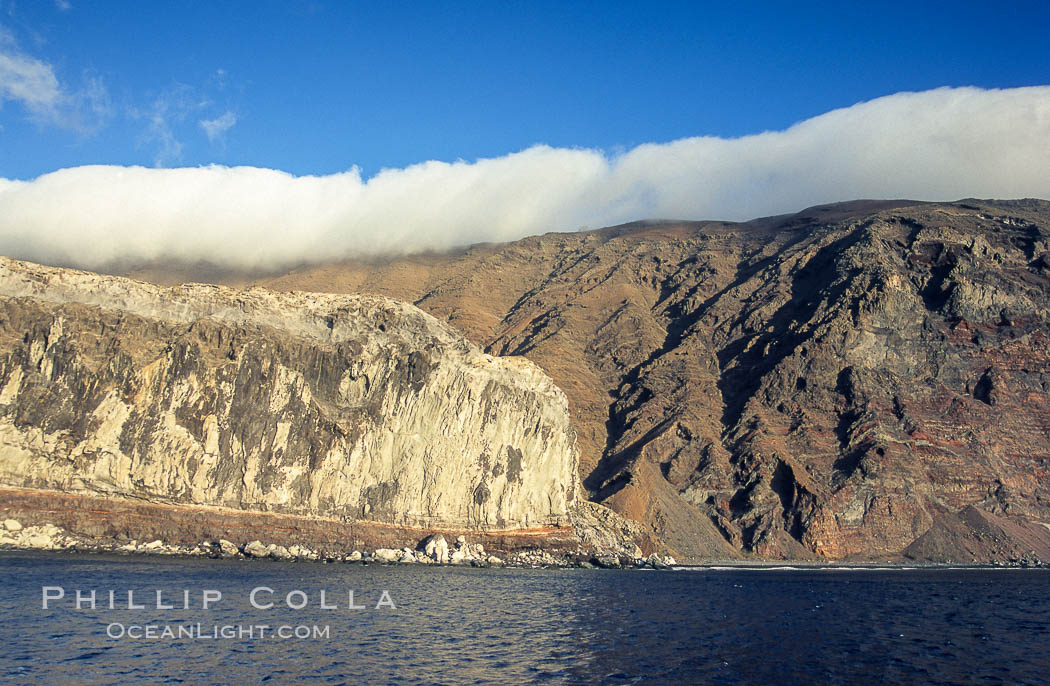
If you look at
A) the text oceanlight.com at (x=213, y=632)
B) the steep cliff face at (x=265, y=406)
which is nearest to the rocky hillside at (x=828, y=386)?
the steep cliff face at (x=265, y=406)

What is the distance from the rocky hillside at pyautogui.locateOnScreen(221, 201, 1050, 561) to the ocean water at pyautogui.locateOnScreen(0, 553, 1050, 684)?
52.9 metres

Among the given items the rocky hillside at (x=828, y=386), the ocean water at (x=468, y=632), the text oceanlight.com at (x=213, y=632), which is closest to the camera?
the ocean water at (x=468, y=632)

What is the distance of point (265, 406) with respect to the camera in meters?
72.1

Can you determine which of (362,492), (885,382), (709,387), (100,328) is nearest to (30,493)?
(100,328)

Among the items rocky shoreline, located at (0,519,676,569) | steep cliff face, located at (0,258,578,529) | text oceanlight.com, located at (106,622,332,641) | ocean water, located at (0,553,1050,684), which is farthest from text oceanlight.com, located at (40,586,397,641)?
steep cliff face, located at (0,258,578,529)

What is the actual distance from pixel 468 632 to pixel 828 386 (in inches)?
4310

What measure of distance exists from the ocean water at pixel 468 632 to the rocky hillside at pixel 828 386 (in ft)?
173

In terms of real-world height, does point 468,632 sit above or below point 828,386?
below

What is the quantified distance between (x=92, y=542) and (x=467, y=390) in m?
34.4

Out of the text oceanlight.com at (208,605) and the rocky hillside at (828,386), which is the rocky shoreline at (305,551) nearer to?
the rocky hillside at (828,386)

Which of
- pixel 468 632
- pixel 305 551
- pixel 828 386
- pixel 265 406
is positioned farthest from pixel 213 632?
pixel 828 386

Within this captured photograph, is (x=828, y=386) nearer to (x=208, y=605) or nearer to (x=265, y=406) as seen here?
(x=265, y=406)

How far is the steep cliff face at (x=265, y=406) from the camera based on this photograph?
64750 millimetres

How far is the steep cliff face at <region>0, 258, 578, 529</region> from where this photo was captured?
64750 millimetres
